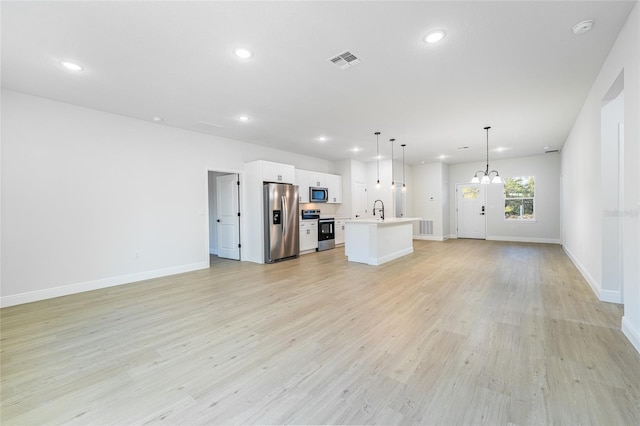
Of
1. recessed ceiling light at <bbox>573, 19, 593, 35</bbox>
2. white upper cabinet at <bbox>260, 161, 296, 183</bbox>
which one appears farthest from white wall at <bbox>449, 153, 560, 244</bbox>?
recessed ceiling light at <bbox>573, 19, 593, 35</bbox>

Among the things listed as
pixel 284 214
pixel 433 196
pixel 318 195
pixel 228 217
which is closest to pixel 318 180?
pixel 318 195

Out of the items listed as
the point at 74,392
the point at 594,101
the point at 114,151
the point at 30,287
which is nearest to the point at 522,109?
the point at 594,101

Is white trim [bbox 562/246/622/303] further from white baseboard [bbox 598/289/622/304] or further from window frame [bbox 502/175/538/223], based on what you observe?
window frame [bbox 502/175/538/223]

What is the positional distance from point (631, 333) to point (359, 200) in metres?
7.14

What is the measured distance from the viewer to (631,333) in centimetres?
238

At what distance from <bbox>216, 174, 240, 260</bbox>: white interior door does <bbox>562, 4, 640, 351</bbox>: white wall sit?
20.6ft

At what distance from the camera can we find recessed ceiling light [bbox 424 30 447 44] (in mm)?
2451

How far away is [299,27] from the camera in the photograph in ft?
7.83

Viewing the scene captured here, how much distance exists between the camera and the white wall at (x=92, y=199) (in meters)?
3.66

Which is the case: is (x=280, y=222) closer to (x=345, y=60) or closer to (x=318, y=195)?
(x=318, y=195)

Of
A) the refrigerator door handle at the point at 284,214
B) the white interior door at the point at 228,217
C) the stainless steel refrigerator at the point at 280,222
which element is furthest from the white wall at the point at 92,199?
the refrigerator door handle at the point at 284,214

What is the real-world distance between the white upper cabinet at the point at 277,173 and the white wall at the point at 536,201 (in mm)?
6833

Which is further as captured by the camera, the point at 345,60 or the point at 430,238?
the point at 430,238

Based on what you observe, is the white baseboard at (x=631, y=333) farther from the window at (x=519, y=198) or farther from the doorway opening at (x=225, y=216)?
the window at (x=519, y=198)
